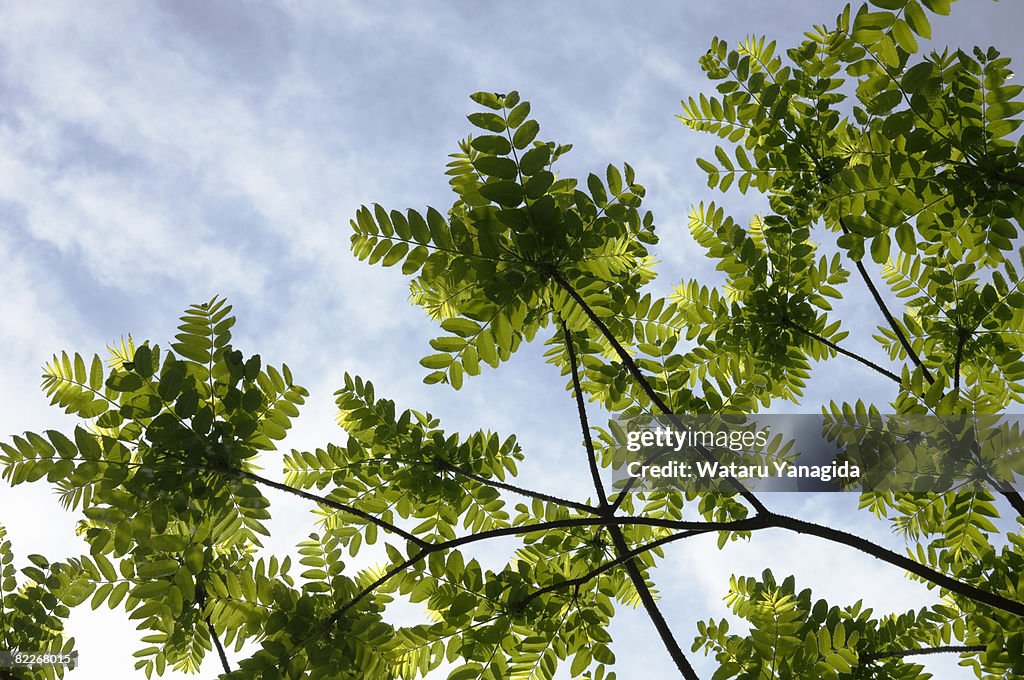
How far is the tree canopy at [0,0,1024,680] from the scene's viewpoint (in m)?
1.91

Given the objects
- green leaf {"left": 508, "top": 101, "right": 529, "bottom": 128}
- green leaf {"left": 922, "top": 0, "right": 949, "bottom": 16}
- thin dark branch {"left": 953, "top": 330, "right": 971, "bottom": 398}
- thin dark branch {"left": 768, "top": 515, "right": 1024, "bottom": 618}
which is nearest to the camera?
green leaf {"left": 922, "top": 0, "right": 949, "bottom": 16}

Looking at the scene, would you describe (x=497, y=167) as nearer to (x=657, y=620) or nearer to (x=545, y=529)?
(x=545, y=529)

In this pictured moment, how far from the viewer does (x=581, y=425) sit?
2135mm

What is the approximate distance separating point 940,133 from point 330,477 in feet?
7.28

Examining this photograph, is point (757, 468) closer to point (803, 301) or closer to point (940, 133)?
point (803, 301)

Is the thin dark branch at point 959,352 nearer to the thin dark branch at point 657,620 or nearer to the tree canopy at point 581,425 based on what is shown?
the tree canopy at point 581,425

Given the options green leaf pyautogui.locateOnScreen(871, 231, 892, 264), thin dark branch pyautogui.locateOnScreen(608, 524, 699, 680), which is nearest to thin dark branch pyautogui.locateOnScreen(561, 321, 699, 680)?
thin dark branch pyautogui.locateOnScreen(608, 524, 699, 680)

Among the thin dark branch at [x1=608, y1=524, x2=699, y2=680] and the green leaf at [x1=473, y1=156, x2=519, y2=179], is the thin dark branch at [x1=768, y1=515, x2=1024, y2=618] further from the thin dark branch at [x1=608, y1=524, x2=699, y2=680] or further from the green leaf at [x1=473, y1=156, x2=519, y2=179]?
the green leaf at [x1=473, y1=156, x2=519, y2=179]

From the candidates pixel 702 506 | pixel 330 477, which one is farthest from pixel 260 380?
pixel 702 506

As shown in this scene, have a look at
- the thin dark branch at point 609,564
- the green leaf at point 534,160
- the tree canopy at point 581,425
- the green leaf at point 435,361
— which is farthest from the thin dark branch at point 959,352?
the green leaf at point 435,361

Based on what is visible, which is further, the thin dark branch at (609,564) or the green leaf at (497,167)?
the thin dark branch at (609,564)

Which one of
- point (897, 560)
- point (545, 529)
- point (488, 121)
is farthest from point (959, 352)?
point (488, 121)

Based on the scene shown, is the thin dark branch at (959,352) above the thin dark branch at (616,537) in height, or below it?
above

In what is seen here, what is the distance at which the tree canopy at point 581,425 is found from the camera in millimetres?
1907
